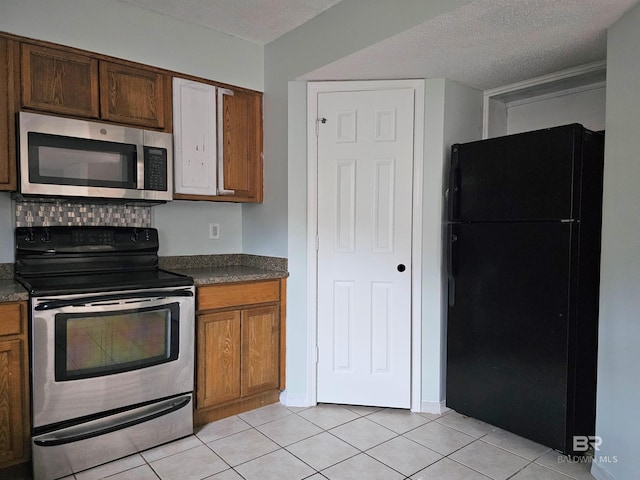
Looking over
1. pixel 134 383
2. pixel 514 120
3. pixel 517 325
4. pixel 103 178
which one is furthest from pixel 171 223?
pixel 514 120

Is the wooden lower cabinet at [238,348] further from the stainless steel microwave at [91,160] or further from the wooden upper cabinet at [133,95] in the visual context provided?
the wooden upper cabinet at [133,95]

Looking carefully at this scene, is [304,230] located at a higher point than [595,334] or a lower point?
higher

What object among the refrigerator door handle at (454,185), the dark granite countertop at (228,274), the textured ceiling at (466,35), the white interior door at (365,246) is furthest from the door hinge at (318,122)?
the dark granite countertop at (228,274)

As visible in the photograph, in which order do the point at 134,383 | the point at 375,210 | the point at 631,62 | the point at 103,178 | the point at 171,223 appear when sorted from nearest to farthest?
the point at 631,62
the point at 134,383
the point at 103,178
the point at 375,210
the point at 171,223

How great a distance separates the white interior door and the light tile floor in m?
0.27

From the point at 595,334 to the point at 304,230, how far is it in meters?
1.72

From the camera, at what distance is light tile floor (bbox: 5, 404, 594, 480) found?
2.08 meters

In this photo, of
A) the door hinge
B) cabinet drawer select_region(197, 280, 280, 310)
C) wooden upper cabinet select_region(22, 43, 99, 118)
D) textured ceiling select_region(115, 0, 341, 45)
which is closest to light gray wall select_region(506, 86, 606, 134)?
the door hinge

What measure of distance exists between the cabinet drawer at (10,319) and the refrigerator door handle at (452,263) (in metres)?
2.24

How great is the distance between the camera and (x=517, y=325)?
2.35 metres

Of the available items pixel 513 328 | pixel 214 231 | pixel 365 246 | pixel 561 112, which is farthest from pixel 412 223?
pixel 214 231

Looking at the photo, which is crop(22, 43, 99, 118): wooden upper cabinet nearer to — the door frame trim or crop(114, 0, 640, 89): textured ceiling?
crop(114, 0, 640, 89): textured ceiling

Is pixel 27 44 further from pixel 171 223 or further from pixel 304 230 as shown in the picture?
pixel 304 230

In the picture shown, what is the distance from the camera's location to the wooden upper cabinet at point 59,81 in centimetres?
221
